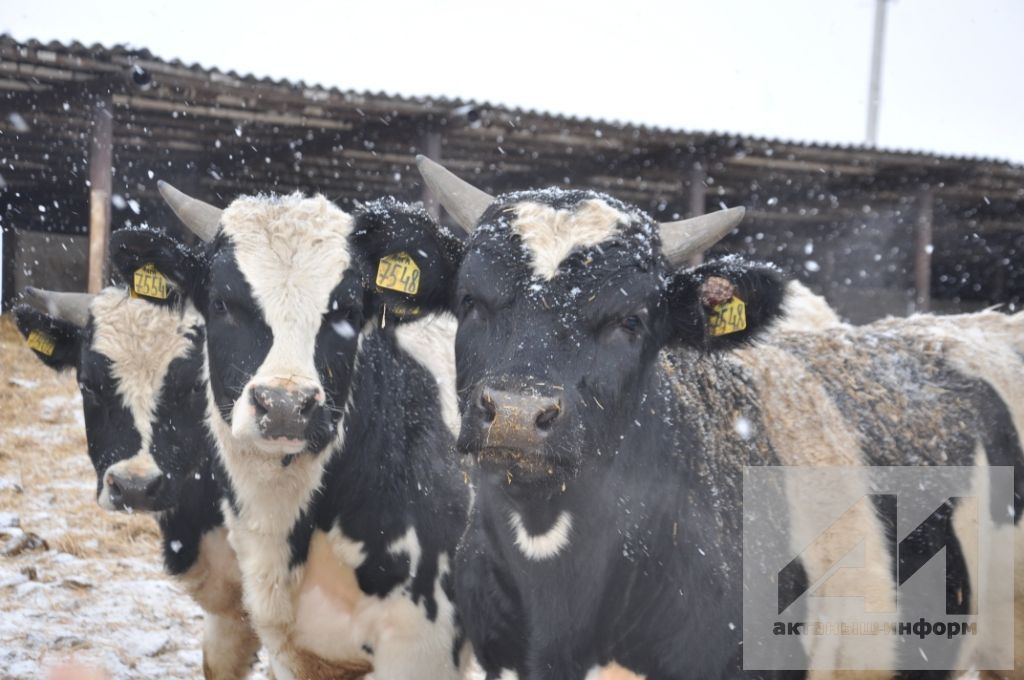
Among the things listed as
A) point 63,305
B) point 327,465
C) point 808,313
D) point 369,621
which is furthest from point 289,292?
point 808,313

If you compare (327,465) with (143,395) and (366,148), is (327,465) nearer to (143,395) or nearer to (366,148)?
(143,395)

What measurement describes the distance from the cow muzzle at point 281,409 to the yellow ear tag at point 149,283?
1021mm

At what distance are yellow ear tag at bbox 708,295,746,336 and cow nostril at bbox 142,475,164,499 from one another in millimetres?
2413

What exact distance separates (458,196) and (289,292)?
746mm

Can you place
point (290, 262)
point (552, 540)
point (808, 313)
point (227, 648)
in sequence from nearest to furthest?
1. point (552, 540)
2. point (290, 262)
3. point (227, 648)
4. point (808, 313)

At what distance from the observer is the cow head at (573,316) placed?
2641 millimetres

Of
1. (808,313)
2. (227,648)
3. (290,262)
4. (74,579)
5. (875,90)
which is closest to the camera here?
(290,262)

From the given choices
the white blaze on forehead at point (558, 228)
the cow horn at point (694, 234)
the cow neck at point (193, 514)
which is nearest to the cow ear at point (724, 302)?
the cow horn at point (694, 234)

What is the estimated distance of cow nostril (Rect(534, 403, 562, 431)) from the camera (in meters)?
2.60

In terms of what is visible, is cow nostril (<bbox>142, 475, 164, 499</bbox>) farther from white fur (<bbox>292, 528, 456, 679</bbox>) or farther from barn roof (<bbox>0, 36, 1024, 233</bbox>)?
barn roof (<bbox>0, 36, 1024, 233</bbox>)

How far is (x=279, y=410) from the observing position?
11.1 ft

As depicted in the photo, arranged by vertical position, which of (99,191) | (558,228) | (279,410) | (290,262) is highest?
(99,191)

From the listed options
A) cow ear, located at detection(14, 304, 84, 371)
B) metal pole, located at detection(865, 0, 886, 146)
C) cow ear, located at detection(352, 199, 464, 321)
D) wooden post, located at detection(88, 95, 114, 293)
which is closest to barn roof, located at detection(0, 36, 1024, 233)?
wooden post, located at detection(88, 95, 114, 293)

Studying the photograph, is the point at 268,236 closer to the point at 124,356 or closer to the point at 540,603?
the point at 124,356
